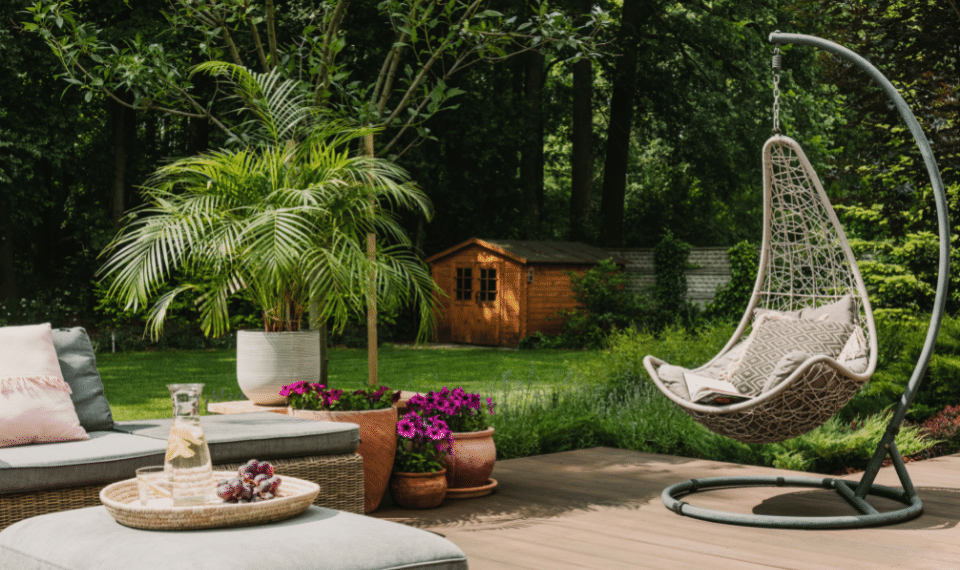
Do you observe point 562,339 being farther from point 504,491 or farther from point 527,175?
point 504,491

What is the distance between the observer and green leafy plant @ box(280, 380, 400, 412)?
4.82 m

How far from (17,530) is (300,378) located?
253 cm

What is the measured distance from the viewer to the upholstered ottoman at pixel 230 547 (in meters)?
2.31

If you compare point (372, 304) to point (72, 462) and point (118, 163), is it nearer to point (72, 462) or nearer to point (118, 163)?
point (72, 462)

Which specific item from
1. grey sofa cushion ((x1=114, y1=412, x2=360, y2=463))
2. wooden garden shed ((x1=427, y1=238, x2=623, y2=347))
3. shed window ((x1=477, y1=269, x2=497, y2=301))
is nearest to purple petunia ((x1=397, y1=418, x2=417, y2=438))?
grey sofa cushion ((x1=114, y1=412, x2=360, y2=463))

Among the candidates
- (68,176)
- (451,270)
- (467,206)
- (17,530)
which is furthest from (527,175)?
(17,530)

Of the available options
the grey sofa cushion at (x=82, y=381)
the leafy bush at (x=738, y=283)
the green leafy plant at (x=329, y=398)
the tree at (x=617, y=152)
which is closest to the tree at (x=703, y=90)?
the tree at (x=617, y=152)

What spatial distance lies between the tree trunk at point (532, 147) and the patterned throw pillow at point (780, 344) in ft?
48.6

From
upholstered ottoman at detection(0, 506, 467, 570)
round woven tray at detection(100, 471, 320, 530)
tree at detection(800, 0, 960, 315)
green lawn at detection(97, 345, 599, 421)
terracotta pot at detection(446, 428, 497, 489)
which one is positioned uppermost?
tree at detection(800, 0, 960, 315)

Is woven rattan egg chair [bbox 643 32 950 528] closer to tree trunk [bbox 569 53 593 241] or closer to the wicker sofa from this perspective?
the wicker sofa

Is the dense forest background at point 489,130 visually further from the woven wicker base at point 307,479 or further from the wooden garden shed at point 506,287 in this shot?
the woven wicker base at point 307,479

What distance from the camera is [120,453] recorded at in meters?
3.68

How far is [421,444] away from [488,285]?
44.9 ft

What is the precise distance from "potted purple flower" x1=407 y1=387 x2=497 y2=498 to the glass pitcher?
2643mm
